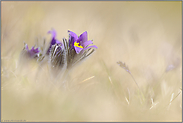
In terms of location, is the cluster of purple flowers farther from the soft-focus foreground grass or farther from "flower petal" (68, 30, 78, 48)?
the soft-focus foreground grass

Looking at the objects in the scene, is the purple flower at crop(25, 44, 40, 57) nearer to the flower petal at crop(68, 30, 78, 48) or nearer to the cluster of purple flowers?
the cluster of purple flowers

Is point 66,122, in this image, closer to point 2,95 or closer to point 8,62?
point 2,95

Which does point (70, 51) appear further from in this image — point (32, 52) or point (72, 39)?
point (32, 52)

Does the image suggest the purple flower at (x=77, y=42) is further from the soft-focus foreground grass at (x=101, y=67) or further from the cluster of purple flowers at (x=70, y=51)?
the soft-focus foreground grass at (x=101, y=67)

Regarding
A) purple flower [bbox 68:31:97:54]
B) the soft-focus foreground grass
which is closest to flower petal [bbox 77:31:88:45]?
purple flower [bbox 68:31:97:54]

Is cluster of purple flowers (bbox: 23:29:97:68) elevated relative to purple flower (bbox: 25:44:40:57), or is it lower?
lower

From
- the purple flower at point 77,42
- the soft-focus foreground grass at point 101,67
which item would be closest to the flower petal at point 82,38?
the purple flower at point 77,42

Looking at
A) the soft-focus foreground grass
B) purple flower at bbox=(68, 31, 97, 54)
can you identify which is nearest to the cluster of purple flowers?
purple flower at bbox=(68, 31, 97, 54)

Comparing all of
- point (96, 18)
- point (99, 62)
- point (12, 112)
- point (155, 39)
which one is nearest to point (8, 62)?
point (12, 112)

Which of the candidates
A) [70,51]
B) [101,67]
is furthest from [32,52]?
[101,67]
